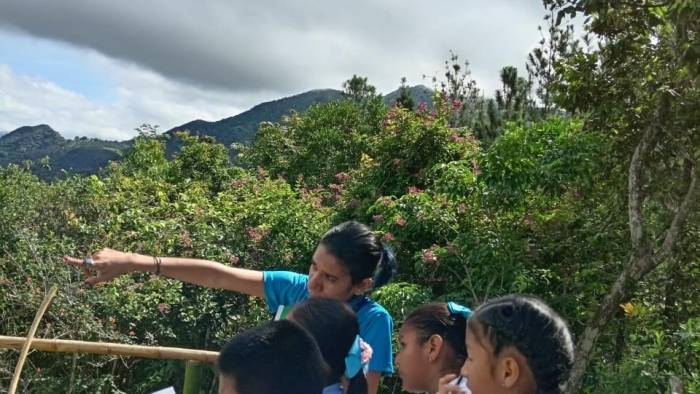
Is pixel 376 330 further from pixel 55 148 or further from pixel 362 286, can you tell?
pixel 55 148

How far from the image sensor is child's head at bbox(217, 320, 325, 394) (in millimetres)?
1283

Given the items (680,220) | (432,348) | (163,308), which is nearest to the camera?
(432,348)

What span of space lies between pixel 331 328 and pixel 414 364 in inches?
12.6

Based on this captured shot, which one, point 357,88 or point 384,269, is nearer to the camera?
point 384,269

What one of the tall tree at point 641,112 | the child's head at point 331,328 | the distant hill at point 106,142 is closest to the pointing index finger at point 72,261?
the child's head at point 331,328

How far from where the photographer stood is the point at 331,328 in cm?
161

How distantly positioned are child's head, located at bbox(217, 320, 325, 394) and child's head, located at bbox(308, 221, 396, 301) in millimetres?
559

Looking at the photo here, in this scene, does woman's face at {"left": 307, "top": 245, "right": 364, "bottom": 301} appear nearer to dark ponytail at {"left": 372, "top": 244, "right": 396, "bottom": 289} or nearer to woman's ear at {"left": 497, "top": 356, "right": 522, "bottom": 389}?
dark ponytail at {"left": 372, "top": 244, "right": 396, "bottom": 289}

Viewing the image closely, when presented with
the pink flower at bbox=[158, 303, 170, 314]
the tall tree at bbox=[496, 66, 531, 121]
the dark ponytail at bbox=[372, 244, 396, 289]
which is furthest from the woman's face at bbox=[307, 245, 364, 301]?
the tall tree at bbox=[496, 66, 531, 121]

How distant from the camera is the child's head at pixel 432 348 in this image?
1.78 meters

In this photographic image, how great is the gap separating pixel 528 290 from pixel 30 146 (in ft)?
448

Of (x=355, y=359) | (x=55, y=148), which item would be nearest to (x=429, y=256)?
(x=355, y=359)

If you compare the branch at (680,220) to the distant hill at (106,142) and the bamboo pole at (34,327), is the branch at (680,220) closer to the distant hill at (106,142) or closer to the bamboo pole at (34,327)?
the bamboo pole at (34,327)

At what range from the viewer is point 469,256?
4711 mm
